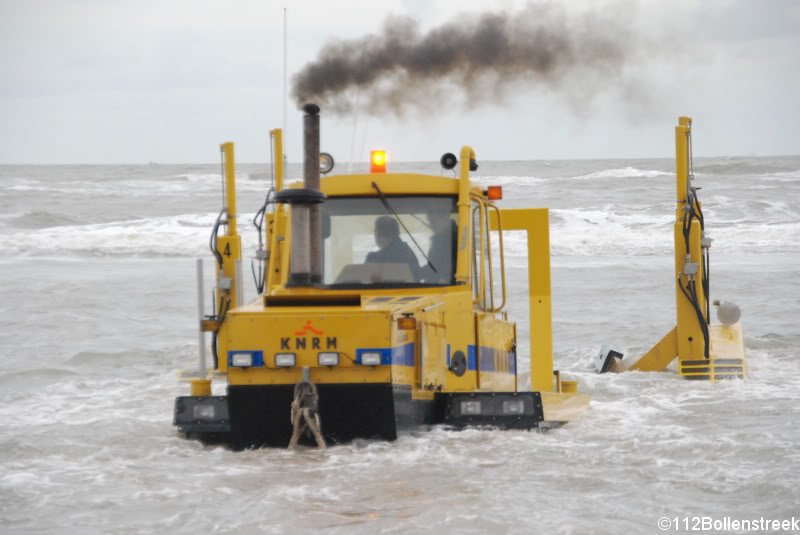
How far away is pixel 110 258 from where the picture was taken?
36.6 meters

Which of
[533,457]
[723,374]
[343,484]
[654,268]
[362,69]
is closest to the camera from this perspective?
[343,484]

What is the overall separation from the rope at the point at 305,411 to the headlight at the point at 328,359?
173 millimetres

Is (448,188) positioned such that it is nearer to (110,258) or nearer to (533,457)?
(533,457)

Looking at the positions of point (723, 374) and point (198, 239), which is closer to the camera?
point (723, 374)

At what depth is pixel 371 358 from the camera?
8641mm

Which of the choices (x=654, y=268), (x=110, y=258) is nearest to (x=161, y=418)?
(x=654, y=268)

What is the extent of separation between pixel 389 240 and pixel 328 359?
5.96ft

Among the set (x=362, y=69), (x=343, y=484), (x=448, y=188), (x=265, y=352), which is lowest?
(x=343, y=484)

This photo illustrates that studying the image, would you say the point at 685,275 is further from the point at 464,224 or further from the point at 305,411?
the point at 305,411

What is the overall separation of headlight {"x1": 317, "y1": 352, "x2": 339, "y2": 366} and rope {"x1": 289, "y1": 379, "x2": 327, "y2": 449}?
173 millimetres

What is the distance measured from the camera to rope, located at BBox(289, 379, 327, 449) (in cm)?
867

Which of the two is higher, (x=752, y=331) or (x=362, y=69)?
(x=362, y=69)

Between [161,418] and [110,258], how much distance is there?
2536 centimetres

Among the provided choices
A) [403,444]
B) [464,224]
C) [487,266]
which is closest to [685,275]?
[487,266]
